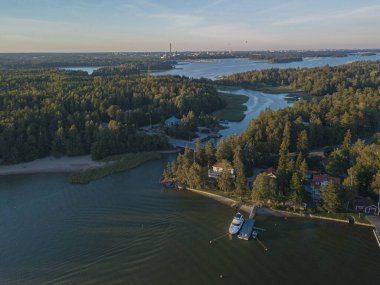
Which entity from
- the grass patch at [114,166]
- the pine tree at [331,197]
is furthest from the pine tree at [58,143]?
the pine tree at [331,197]

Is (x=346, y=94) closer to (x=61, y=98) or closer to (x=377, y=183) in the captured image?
(x=377, y=183)

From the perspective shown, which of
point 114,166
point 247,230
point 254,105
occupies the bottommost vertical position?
point 247,230

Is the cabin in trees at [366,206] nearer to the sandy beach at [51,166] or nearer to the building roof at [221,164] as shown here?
the building roof at [221,164]

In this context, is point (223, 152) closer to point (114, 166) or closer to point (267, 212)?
point (267, 212)

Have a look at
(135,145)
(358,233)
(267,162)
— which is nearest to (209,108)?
(135,145)

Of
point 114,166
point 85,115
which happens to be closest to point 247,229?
point 114,166

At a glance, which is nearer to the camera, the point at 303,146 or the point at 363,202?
the point at 363,202

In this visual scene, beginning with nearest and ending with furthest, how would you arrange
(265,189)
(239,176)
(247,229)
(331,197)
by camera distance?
(247,229) < (331,197) < (265,189) < (239,176)
